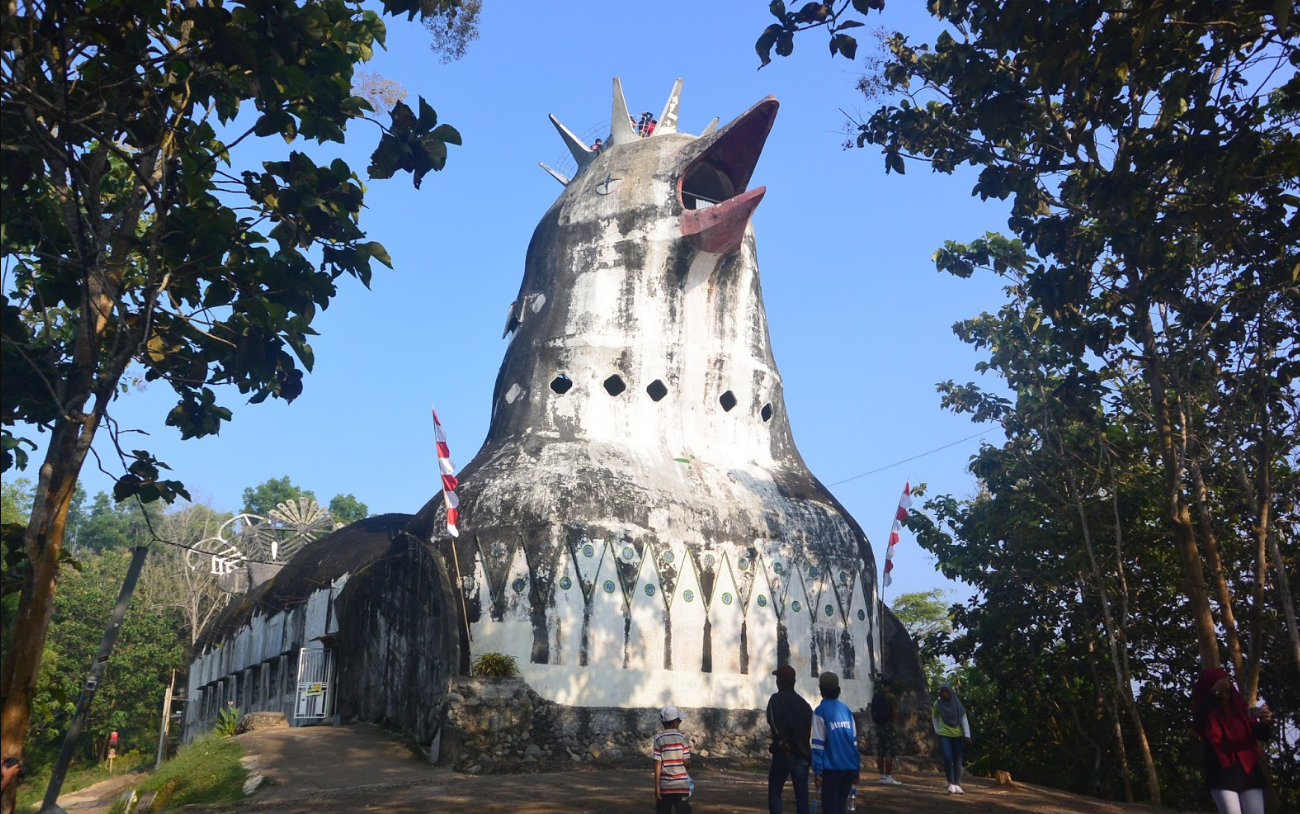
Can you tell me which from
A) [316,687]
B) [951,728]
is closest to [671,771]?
[951,728]


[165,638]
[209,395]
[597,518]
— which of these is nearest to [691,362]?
[597,518]

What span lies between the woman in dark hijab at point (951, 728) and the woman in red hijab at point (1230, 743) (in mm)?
4119

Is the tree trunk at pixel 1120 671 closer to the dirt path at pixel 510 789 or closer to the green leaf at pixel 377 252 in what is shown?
the dirt path at pixel 510 789

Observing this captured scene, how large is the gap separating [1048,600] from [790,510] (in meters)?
5.59

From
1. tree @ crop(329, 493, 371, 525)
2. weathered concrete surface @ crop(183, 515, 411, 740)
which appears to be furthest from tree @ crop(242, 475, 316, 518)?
weathered concrete surface @ crop(183, 515, 411, 740)

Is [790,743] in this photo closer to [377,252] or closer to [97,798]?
[377,252]

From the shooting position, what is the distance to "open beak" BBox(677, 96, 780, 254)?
17250mm

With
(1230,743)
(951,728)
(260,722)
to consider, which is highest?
(260,722)

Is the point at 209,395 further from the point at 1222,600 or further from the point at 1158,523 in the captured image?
the point at 1158,523

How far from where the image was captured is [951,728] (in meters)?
11.1

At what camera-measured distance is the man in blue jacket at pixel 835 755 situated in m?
7.64

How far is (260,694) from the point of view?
69.2 ft

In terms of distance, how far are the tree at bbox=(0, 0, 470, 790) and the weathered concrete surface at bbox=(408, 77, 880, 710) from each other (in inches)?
264

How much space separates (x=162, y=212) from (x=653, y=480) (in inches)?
374
